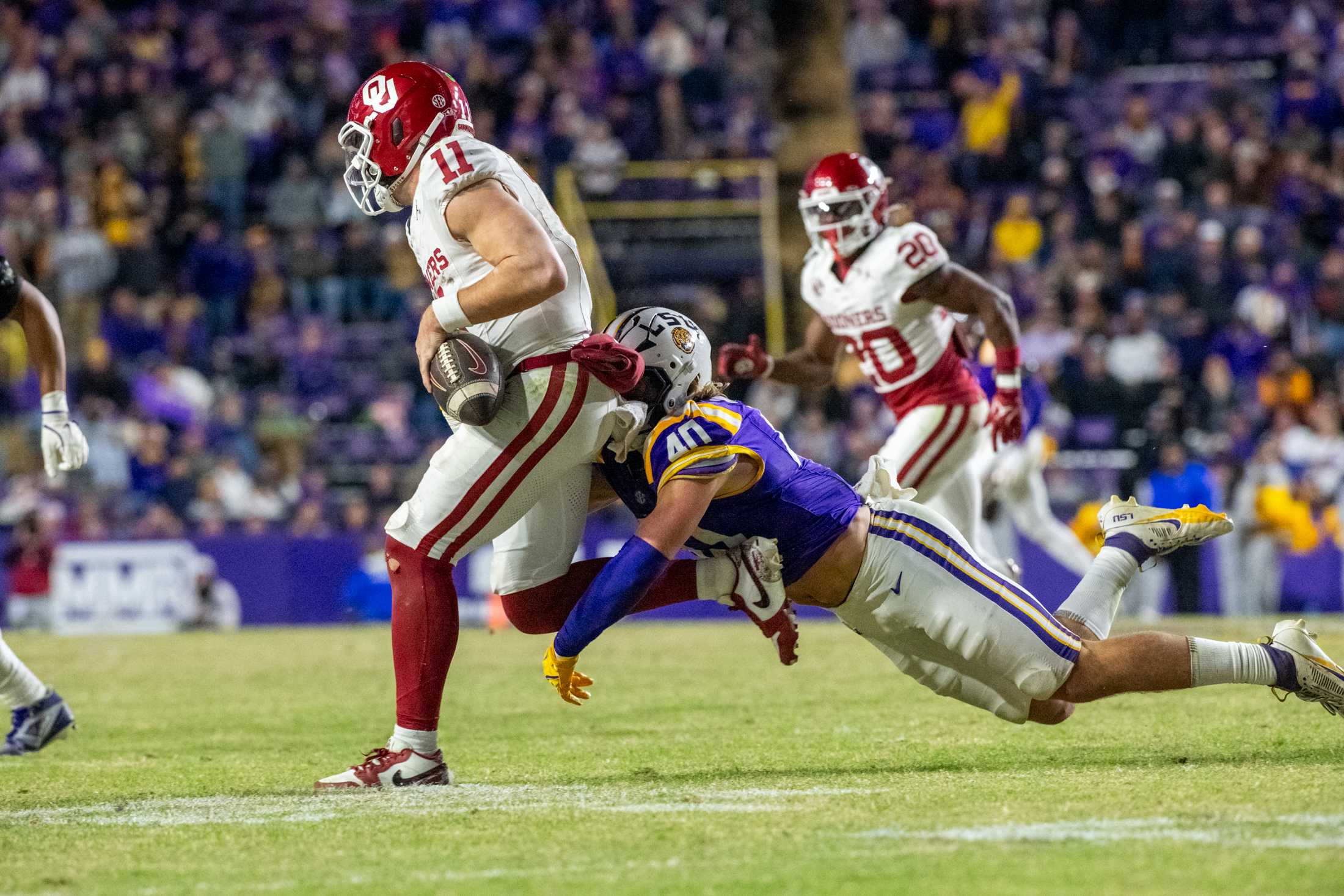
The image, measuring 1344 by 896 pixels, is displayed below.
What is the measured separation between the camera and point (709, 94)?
731 inches

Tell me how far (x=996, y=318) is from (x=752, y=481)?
3167mm

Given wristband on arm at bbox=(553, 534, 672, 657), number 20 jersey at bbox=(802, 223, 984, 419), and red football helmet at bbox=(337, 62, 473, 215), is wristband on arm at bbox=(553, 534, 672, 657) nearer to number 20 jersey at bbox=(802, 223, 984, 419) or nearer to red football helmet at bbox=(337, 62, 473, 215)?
red football helmet at bbox=(337, 62, 473, 215)

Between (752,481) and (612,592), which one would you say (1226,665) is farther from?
(612,592)

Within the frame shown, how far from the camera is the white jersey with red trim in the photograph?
16.6 ft

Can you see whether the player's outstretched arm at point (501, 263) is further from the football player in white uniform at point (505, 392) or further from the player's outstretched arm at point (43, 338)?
the player's outstretched arm at point (43, 338)

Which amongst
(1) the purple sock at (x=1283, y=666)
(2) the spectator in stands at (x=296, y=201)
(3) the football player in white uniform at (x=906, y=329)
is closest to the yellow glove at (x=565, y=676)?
(1) the purple sock at (x=1283, y=666)

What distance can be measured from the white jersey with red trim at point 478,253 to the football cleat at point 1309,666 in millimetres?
2165

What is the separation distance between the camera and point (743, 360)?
7.25 metres

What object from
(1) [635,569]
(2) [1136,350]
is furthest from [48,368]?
(2) [1136,350]

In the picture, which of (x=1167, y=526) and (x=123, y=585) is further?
(x=123, y=585)

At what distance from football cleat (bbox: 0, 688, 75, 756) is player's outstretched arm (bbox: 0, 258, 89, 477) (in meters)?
0.78

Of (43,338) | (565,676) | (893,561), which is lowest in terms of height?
(565,676)

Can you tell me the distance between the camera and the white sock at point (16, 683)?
229 inches

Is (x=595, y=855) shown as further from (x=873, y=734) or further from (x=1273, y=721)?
(x=1273, y=721)
